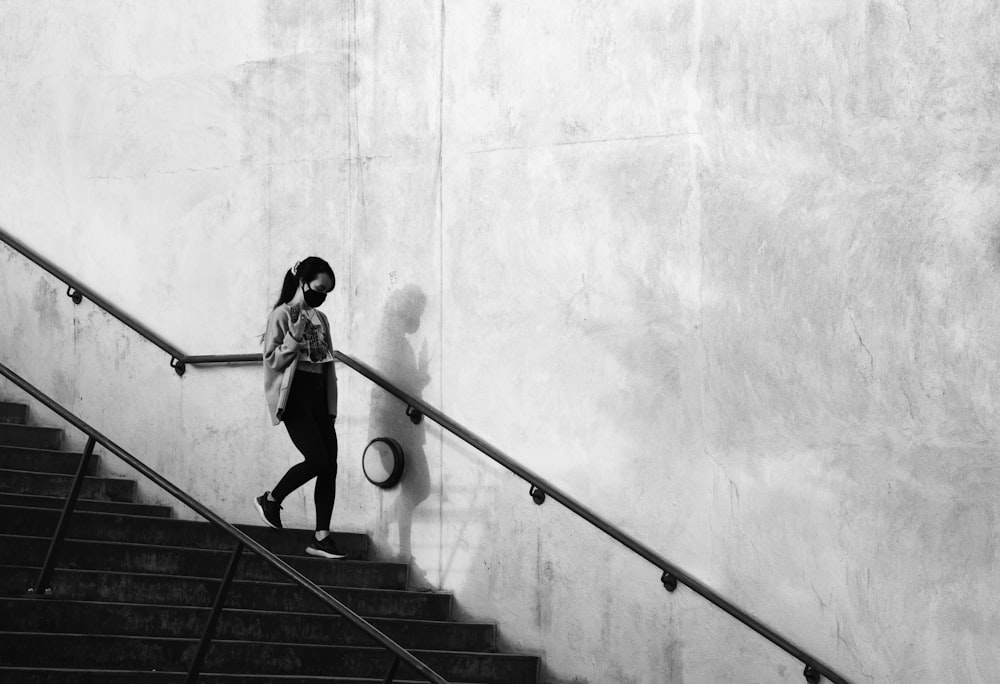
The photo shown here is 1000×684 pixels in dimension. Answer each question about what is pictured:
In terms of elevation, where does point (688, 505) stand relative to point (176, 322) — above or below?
below

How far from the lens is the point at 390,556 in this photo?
773 cm

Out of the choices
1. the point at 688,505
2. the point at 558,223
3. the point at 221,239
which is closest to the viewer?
the point at 688,505

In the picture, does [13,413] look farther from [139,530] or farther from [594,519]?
[594,519]

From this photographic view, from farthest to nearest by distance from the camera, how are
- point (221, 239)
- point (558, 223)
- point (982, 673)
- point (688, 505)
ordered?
point (221, 239), point (558, 223), point (688, 505), point (982, 673)

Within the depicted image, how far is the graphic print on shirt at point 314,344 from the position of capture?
7.01 m

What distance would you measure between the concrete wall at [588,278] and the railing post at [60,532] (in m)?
2.64

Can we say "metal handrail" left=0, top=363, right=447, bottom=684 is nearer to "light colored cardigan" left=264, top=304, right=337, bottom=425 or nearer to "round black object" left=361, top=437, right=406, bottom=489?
"light colored cardigan" left=264, top=304, right=337, bottom=425

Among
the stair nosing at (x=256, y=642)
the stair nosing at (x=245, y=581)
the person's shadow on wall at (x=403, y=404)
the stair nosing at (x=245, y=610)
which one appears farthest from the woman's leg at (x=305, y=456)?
the stair nosing at (x=256, y=642)

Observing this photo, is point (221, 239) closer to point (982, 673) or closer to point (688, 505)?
point (688, 505)

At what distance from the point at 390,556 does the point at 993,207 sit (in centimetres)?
385

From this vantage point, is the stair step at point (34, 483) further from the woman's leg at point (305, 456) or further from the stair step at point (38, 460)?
the woman's leg at point (305, 456)

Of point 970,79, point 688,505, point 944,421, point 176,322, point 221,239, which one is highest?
point 970,79

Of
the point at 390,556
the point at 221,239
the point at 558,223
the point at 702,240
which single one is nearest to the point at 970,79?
the point at 702,240

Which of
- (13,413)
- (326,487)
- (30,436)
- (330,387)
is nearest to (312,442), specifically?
(326,487)
